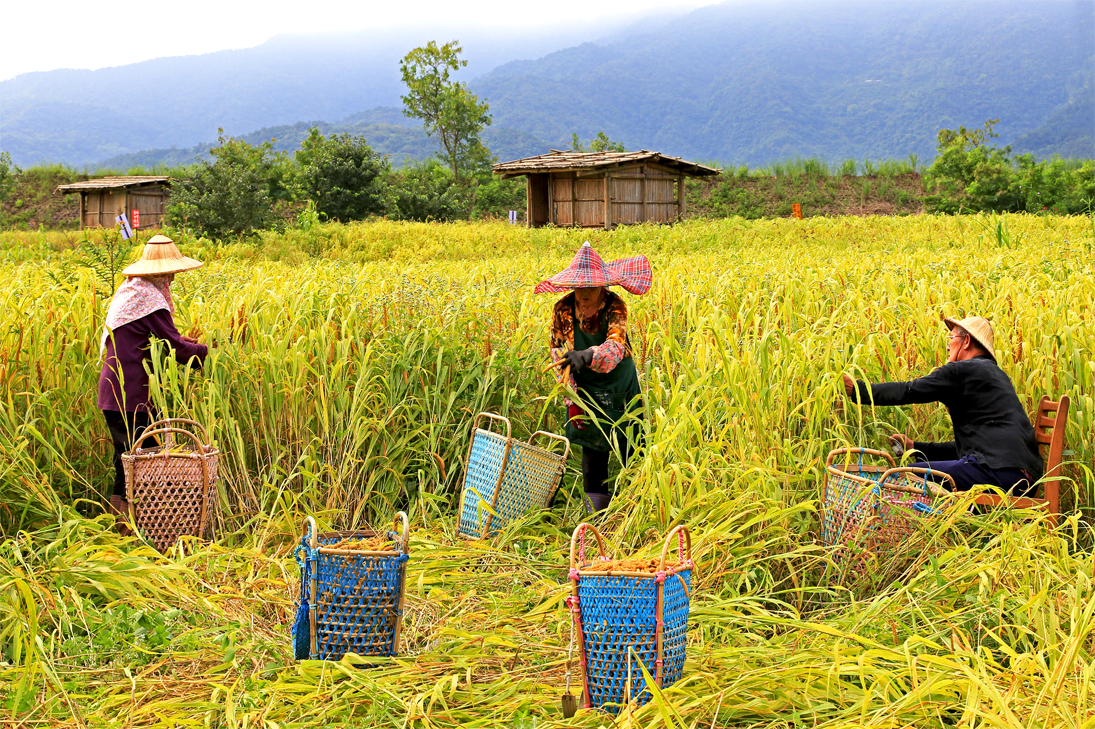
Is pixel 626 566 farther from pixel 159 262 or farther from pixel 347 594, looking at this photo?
pixel 159 262

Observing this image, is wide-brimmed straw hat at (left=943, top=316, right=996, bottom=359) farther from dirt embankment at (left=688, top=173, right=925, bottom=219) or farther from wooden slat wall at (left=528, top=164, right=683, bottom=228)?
dirt embankment at (left=688, top=173, right=925, bottom=219)

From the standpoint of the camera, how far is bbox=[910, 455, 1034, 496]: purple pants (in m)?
2.87

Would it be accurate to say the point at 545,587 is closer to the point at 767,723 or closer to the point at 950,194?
the point at 767,723

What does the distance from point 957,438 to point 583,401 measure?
156 cm

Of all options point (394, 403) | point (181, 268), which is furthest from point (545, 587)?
point (181, 268)

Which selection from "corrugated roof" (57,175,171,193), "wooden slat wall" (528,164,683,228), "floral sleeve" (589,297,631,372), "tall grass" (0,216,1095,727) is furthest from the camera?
"corrugated roof" (57,175,171,193)

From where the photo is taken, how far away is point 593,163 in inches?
768

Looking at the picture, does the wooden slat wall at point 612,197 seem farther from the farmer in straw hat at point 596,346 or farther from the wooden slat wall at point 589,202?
the farmer in straw hat at point 596,346

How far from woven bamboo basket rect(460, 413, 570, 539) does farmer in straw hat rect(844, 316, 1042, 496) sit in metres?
1.27

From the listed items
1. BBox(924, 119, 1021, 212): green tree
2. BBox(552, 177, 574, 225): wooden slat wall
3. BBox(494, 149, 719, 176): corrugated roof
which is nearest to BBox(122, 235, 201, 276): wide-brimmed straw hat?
BBox(494, 149, 719, 176): corrugated roof

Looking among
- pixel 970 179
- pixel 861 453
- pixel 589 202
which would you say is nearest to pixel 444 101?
pixel 589 202

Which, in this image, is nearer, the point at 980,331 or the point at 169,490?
the point at 980,331

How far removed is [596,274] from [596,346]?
1.04ft

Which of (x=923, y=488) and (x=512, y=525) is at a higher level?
(x=923, y=488)
